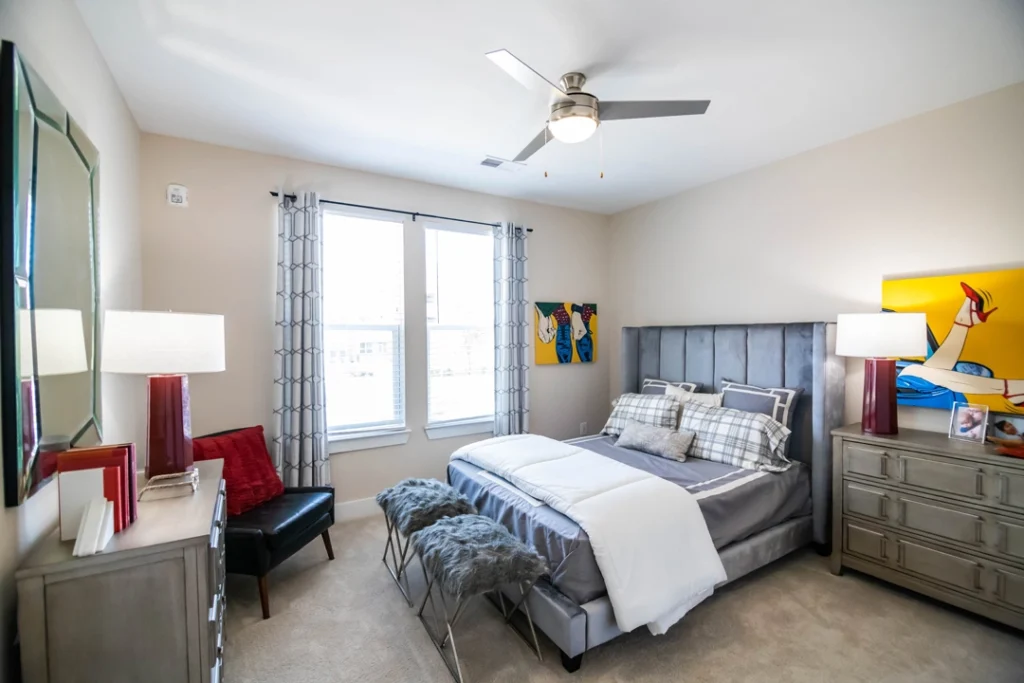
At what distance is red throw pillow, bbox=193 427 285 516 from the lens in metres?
2.49

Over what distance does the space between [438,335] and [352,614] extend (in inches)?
88.3

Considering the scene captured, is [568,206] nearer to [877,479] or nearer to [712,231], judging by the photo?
[712,231]

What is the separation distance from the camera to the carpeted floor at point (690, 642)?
72.1 inches

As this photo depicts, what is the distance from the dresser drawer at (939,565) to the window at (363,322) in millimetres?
3399

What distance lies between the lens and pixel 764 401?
305cm

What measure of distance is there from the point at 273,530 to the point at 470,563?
120 centimetres

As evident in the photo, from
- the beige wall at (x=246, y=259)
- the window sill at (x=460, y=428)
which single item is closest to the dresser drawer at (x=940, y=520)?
the window sill at (x=460, y=428)

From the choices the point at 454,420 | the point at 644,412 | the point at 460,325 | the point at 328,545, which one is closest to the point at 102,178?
the point at 328,545

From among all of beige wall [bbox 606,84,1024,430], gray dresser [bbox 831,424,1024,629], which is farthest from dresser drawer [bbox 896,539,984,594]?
beige wall [bbox 606,84,1024,430]

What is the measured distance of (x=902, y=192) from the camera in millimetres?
2699

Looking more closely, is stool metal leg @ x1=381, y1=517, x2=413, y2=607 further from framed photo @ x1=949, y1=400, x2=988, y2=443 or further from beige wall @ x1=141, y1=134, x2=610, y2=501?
framed photo @ x1=949, y1=400, x2=988, y2=443

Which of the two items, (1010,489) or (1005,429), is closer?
(1010,489)

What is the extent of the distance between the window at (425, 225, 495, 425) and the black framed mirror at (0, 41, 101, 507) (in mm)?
2370

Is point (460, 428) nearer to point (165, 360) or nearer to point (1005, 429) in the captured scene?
point (165, 360)
